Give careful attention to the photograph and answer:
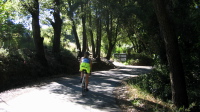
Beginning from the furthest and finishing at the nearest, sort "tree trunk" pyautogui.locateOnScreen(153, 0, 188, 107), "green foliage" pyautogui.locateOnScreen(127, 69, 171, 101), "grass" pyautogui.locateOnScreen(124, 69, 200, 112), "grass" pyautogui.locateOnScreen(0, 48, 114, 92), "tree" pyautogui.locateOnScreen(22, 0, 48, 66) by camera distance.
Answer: "tree" pyautogui.locateOnScreen(22, 0, 48, 66) → "grass" pyautogui.locateOnScreen(0, 48, 114, 92) → "green foliage" pyautogui.locateOnScreen(127, 69, 171, 101) → "grass" pyautogui.locateOnScreen(124, 69, 200, 112) → "tree trunk" pyautogui.locateOnScreen(153, 0, 188, 107)

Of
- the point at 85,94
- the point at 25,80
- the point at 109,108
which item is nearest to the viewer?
the point at 109,108

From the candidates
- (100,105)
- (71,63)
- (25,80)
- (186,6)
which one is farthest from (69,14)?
(100,105)

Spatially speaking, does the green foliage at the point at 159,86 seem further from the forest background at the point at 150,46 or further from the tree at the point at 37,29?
the tree at the point at 37,29

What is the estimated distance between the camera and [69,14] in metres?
21.7

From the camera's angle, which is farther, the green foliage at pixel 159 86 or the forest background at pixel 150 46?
the green foliage at pixel 159 86

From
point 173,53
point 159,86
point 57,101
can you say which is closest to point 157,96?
point 159,86

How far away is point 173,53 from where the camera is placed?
6.91 metres

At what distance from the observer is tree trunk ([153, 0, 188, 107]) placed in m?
6.82

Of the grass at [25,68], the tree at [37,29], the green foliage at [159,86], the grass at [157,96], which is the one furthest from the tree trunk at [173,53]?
the tree at [37,29]

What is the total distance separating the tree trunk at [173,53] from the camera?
6.82 m

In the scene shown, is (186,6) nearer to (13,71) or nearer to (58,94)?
(58,94)

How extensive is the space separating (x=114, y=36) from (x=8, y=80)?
2187 cm

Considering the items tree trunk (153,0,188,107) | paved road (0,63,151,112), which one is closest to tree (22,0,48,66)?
paved road (0,63,151,112)

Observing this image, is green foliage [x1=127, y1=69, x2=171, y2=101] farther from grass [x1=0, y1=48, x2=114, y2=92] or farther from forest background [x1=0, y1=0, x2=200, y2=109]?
grass [x1=0, y1=48, x2=114, y2=92]
